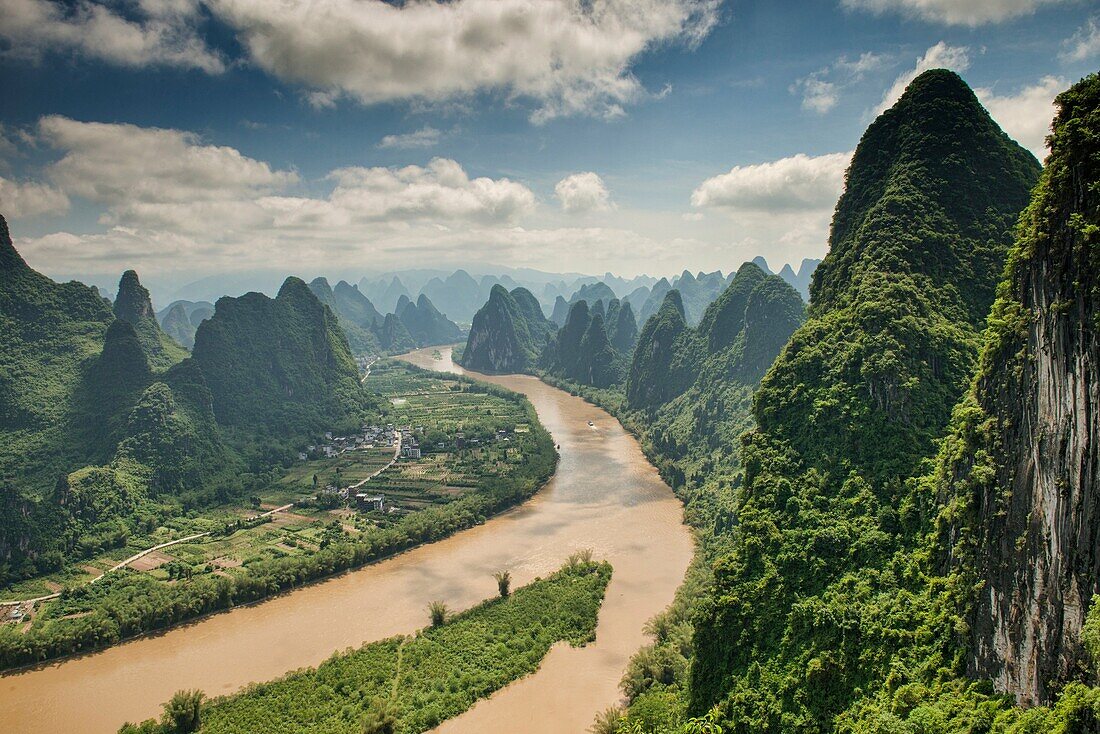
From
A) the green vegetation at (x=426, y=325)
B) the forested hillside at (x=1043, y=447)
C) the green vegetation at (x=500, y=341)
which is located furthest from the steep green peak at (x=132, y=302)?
the green vegetation at (x=426, y=325)

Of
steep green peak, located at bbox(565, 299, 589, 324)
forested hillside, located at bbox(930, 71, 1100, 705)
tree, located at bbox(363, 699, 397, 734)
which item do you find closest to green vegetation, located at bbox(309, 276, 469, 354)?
steep green peak, located at bbox(565, 299, 589, 324)

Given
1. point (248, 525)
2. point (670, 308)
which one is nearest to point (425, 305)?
point (670, 308)

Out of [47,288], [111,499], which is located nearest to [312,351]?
[47,288]

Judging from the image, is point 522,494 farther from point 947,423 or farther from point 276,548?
point 947,423

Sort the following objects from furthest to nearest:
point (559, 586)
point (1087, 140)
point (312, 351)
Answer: point (312, 351)
point (559, 586)
point (1087, 140)

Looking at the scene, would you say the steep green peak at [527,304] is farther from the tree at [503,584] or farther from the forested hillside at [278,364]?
the tree at [503,584]

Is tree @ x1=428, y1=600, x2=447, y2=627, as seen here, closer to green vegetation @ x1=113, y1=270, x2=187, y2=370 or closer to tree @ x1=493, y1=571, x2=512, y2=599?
tree @ x1=493, y1=571, x2=512, y2=599

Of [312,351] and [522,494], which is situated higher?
[312,351]

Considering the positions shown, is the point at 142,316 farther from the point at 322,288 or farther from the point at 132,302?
the point at 322,288
